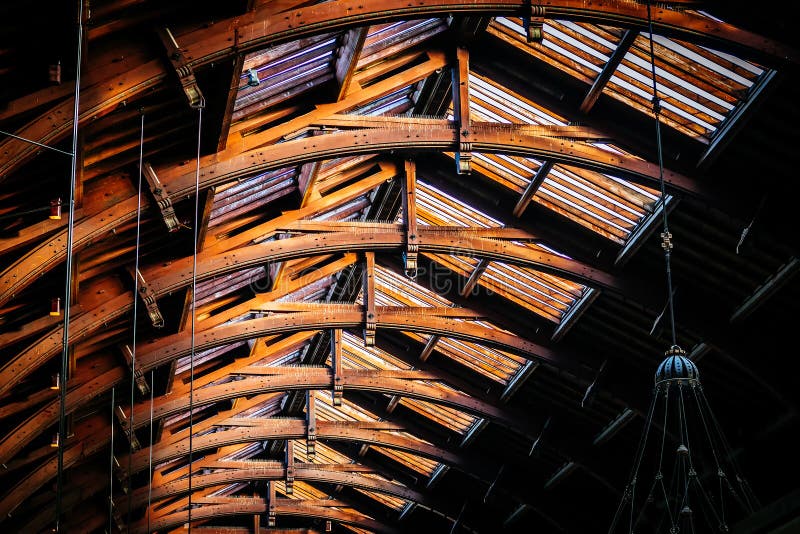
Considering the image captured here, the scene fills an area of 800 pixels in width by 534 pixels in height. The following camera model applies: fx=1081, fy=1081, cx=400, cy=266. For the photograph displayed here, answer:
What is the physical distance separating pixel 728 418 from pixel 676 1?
378 inches

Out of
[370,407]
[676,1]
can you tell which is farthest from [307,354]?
[676,1]

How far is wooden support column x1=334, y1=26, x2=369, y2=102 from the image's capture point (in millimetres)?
12977

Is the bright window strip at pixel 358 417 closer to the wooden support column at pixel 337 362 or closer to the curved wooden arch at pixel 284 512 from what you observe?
the curved wooden arch at pixel 284 512

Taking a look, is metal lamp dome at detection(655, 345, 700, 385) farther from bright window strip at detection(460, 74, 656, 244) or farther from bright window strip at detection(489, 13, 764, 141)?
bright window strip at detection(460, 74, 656, 244)

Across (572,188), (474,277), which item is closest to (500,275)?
(474,277)

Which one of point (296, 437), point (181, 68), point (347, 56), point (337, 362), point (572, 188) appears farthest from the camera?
point (296, 437)

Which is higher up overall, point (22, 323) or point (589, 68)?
point (589, 68)

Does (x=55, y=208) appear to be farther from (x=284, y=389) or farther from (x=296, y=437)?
(x=296, y=437)

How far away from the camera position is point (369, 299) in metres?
17.3

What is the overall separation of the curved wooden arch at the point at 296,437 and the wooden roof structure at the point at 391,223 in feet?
0.19

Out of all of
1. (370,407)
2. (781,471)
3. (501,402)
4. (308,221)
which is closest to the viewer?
(308,221)

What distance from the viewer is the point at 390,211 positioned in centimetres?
1833

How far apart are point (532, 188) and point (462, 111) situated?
2787 millimetres

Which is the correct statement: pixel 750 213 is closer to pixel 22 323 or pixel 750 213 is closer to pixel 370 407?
pixel 22 323
